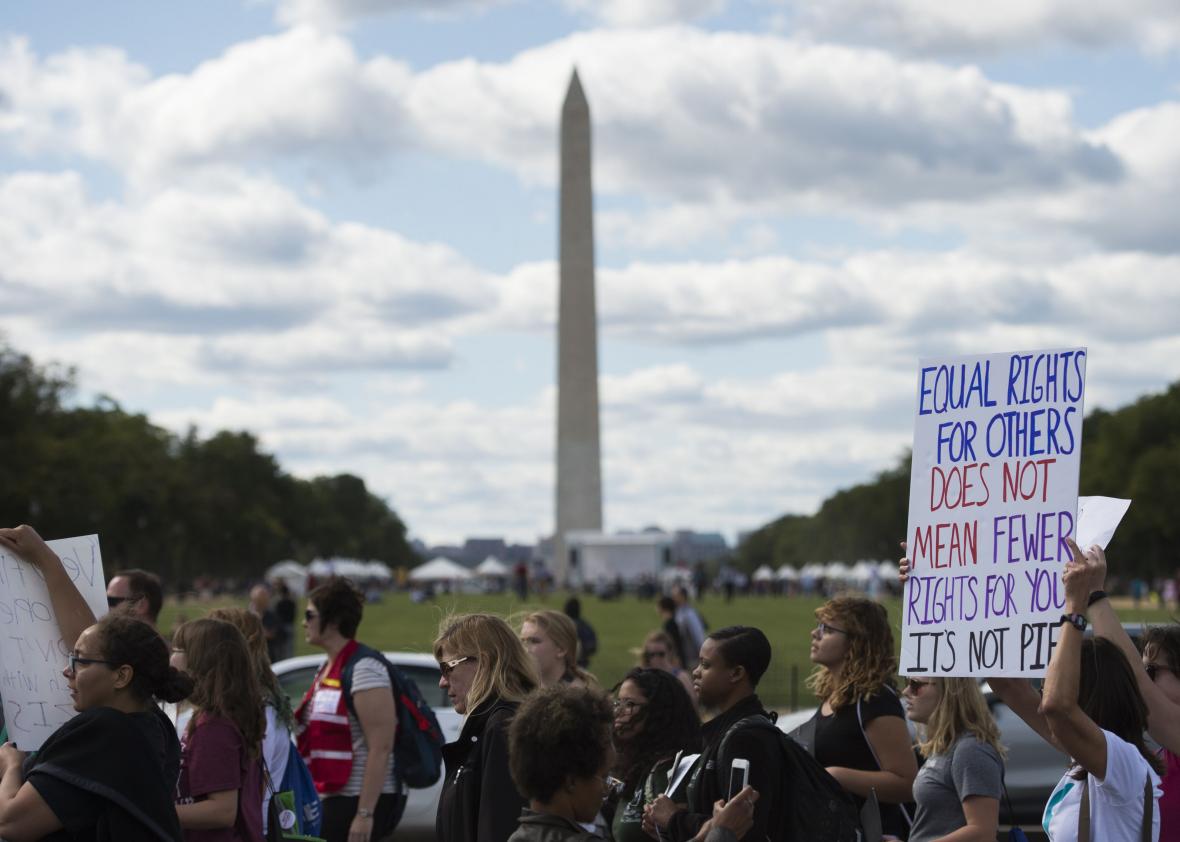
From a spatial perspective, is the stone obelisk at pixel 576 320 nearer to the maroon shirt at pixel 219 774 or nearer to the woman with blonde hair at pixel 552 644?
the woman with blonde hair at pixel 552 644

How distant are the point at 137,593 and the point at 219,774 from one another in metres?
1.53

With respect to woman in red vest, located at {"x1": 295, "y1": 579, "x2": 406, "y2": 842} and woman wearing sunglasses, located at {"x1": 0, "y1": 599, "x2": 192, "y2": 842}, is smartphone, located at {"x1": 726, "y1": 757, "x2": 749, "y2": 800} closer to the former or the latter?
woman wearing sunglasses, located at {"x1": 0, "y1": 599, "x2": 192, "y2": 842}

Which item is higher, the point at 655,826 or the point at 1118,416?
the point at 1118,416

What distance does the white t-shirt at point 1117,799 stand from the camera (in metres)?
4.67

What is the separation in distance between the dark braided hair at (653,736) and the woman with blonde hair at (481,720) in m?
0.45

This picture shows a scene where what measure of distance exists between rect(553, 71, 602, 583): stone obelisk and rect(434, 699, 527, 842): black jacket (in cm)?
5957

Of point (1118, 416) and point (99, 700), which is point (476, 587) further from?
Result: point (99, 700)

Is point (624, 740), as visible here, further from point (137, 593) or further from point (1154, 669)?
point (137, 593)

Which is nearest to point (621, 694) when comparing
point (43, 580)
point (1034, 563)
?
point (1034, 563)

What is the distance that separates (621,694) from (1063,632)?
178cm

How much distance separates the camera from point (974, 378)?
5.30m

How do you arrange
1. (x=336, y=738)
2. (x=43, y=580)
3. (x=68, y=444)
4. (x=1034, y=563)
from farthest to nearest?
1. (x=68, y=444)
2. (x=336, y=738)
3. (x=43, y=580)
4. (x=1034, y=563)

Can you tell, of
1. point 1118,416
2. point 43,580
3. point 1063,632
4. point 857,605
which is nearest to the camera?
point 1063,632

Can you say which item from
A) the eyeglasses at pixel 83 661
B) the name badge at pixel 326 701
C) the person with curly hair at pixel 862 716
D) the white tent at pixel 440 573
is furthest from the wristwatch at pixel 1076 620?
the white tent at pixel 440 573
